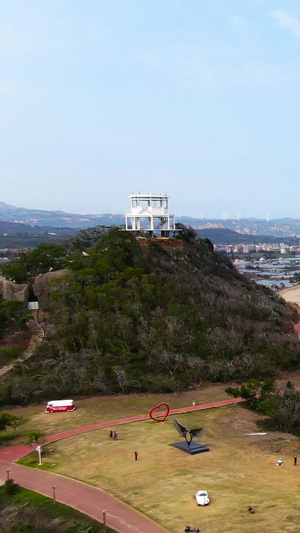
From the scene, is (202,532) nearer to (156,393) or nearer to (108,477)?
(108,477)

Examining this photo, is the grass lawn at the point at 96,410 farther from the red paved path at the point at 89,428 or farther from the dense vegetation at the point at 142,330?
the dense vegetation at the point at 142,330

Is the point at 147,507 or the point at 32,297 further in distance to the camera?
the point at 32,297

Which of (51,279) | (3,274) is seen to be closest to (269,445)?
(51,279)

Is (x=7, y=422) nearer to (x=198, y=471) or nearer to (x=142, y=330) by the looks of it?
(x=198, y=471)

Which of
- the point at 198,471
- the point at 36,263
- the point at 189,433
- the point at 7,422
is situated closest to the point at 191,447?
the point at 189,433

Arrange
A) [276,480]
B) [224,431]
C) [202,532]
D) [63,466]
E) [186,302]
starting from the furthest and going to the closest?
1. [186,302]
2. [224,431]
3. [63,466]
4. [276,480]
5. [202,532]

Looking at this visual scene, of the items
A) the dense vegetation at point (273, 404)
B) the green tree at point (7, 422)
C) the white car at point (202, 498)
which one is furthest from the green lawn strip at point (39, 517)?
the dense vegetation at point (273, 404)
